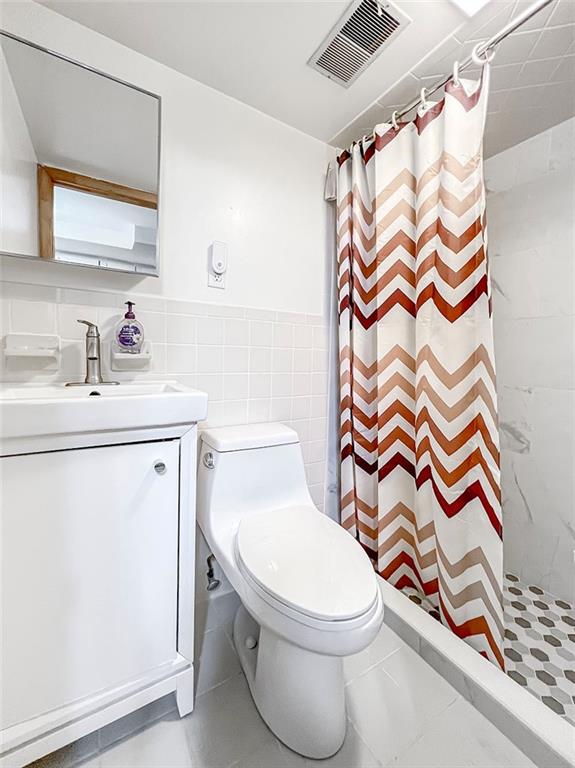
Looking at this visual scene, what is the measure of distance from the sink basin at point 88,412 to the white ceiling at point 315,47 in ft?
3.63

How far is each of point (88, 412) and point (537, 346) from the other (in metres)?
1.70

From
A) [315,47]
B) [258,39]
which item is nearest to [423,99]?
[315,47]

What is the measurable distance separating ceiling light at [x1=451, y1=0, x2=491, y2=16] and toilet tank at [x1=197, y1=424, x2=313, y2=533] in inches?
52.8

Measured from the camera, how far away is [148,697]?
0.82 meters

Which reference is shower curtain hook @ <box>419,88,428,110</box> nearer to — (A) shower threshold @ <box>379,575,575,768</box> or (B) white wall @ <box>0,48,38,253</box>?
(B) white wall @ <box>0,48,38,253</box>

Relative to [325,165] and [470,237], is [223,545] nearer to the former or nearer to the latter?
[470,237]

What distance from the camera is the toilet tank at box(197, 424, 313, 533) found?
3.44 ft

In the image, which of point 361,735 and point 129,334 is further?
point 129,334

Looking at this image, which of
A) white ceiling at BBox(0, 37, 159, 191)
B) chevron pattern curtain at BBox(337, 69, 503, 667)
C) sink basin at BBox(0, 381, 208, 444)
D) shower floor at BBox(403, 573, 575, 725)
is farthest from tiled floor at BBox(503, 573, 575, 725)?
white ceiling at BBox(0, 37, 159, 191)

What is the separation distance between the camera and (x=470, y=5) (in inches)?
35.4

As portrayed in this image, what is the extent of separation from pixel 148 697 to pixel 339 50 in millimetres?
1919

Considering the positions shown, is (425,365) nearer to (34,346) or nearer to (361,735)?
(361,735)

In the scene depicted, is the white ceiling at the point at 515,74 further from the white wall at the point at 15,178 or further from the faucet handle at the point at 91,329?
the faucet handle at the point at 91,329

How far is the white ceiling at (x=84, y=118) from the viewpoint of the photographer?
917 mm
